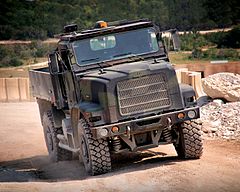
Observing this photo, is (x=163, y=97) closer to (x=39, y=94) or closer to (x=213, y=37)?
(x=39, y=94)

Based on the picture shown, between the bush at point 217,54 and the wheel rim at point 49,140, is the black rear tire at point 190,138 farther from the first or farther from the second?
the bush at point 217,54

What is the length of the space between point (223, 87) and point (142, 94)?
9938 millimetres

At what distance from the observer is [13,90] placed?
28.4 m

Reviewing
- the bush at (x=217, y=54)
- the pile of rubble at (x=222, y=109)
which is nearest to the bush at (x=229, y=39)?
the bush at (x=217, y=54)

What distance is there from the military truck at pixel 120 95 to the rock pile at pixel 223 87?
832 centimetres

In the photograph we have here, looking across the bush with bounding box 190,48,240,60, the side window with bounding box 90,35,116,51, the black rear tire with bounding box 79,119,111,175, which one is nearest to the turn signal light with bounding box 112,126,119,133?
the black rear tire with bounding box 79,119,111,175

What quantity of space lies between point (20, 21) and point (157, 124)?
→ 5174 cm

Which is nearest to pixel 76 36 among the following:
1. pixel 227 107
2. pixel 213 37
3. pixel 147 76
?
pixel 147 76

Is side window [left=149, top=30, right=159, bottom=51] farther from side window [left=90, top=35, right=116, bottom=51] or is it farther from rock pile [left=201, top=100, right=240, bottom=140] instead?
rock pile [left=201, top=100, right=240, bottom=140]

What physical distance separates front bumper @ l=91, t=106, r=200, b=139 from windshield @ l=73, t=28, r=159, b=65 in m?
1.60

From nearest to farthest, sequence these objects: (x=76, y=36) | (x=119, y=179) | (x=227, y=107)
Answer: (x=119, y=179) → (x=76, y=36) → (x=227, y=107)

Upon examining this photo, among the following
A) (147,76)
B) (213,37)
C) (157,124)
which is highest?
(147,76)

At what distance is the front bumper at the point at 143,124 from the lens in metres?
11.6

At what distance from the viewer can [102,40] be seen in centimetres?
1295
